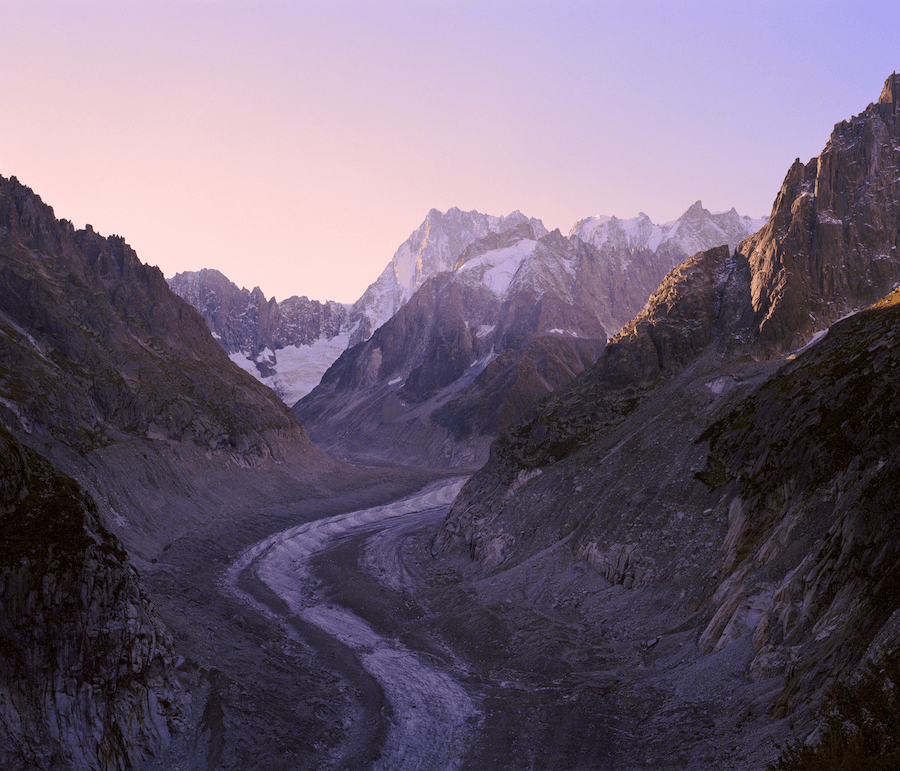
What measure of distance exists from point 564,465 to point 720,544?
2348cm

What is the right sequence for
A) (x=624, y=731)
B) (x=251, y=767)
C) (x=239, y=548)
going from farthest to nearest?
(x=239, y=548), (x=624, y=731), (x=251, y=767)

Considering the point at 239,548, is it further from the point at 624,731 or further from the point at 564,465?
the point at 624,731

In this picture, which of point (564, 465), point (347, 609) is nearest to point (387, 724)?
point (347, 609)

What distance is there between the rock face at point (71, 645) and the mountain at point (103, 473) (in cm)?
5

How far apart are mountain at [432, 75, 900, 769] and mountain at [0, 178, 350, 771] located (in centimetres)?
2107

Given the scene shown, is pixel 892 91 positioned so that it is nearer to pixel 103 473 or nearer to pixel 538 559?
pixel 538 559

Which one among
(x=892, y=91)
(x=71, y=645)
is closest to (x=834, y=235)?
(x=892, y=91)

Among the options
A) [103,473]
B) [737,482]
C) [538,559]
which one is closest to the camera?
[737,482]

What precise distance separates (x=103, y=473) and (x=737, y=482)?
63.4m

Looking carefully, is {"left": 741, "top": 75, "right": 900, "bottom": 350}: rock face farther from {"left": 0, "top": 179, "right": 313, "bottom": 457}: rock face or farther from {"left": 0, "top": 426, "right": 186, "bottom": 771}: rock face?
{"left": 0, "top": 179, "right": 313, "bottom": 457}: rock face

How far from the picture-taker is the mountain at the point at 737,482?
28.3 meters

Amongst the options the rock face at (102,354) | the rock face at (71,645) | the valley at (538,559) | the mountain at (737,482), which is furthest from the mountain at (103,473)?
the mountain at (737,482)

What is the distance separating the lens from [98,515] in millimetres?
35250

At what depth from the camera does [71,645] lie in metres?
29.1
